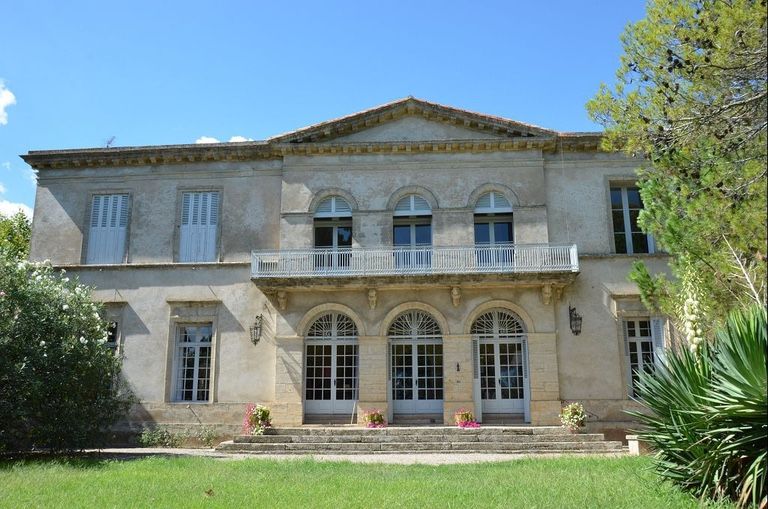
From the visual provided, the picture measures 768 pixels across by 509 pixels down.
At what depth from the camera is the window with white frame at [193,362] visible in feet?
59.5

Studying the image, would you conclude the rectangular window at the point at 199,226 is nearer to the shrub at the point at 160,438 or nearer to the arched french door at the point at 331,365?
the arched french door at the point at 331,365

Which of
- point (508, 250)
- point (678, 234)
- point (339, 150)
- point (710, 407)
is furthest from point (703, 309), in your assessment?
point (339, 150)

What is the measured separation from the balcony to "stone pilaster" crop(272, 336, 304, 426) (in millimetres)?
1729

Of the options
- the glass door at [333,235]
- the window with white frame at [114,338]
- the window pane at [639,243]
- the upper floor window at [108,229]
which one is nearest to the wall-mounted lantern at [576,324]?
the window pane at [639,243]

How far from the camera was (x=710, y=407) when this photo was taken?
20.9ft

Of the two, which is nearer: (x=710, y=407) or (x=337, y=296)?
(x=710, y=407)

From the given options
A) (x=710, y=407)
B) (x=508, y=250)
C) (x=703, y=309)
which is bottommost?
(x=710, y=407)

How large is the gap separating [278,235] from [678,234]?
41.2 ft

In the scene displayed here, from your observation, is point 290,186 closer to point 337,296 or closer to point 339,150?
point 339,150

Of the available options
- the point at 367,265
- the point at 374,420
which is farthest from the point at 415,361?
the point at 367,265

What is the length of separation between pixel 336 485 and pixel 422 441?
21.0 ft

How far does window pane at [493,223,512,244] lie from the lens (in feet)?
60.5

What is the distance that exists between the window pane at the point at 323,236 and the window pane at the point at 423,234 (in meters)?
2.58

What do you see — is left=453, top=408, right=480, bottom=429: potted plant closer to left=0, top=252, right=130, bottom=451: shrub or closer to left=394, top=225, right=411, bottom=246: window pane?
left=394, top=225, right=411, bottom=246: window pane
